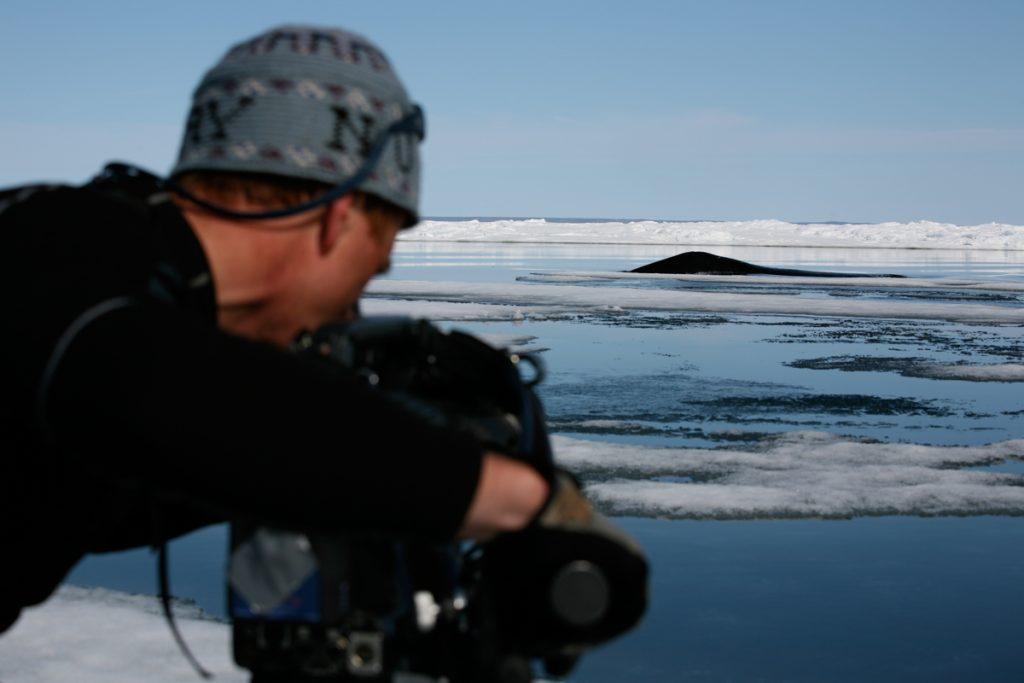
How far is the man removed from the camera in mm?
664

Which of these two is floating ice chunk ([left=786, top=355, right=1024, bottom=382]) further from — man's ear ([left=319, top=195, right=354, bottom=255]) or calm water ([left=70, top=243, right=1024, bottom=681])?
man's ear ([left=319, top=195, right=354, bottom=255])

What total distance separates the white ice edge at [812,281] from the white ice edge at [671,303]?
423cm

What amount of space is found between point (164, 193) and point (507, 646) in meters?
0.46

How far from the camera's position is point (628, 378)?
797cm

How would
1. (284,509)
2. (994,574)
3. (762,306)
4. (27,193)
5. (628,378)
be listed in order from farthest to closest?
(762,306), (628,378), (994,574), (27,193), (284,509)

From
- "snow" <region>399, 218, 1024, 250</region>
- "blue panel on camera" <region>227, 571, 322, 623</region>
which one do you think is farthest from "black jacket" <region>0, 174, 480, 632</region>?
"snow" <region>399, 218, 1024, 250</region>

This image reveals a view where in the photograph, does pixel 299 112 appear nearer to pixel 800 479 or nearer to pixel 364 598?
pixel 364 598

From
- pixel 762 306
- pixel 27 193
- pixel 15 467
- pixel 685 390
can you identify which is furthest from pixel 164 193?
pixel 762 306

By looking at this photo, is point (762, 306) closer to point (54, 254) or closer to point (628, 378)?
point (628, 378)

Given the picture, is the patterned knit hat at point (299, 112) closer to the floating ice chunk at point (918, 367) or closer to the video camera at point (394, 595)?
the video camera at point (394, 595)

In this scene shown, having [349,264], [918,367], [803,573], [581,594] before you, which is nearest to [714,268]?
[918,367]

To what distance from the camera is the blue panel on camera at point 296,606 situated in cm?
90

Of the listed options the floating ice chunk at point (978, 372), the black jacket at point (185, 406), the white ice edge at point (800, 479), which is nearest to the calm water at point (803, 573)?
the white ice edge at point (800, 479)

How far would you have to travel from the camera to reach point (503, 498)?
0.76 m
